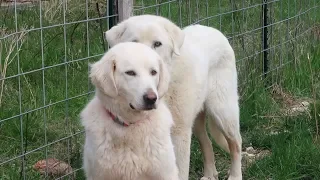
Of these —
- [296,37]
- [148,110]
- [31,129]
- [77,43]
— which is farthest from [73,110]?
[296,37]

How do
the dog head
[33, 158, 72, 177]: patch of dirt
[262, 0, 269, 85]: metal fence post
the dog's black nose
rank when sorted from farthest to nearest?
[262, 0, 269, 85]: metal fence post < [33, 158, 72, 177]: patch of dirt < the dog head < the dog's black nose

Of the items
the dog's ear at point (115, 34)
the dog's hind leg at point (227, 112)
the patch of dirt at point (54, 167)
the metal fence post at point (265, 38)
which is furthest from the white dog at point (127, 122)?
the metal fence post at point (265, 38)

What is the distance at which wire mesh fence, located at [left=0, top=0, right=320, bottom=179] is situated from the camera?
5.05 meters

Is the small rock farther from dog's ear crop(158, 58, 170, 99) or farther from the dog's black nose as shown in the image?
the dog's black nose

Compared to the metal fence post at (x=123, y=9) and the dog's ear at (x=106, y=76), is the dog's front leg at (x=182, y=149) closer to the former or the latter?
the metal fence post at (x=123, y=9)

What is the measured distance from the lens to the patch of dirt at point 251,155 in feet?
17.5

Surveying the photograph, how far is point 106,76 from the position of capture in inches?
149

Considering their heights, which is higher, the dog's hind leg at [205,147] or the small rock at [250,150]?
the dog's hind leg at [205,147]

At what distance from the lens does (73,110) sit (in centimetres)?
589

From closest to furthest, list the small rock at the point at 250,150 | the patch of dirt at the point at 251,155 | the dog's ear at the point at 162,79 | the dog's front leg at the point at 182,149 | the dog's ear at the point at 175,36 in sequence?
the dog's ear at the point at 162,79 < the dog's ear at the point at 175,36 < the dog's front leg at the point at 182,149 < the patch of dirt at the point at 251,155 < the small rock at the point at 250,150

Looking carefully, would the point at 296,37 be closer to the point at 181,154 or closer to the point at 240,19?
the point at 240,19

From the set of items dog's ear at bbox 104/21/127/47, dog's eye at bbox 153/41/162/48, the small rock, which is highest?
dog's ear at bbox 104/21/127/47

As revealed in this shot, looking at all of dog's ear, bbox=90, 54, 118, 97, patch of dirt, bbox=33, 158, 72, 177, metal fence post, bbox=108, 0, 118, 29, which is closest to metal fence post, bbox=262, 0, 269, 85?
metal fence post, bbox=108, 0, 118, 29

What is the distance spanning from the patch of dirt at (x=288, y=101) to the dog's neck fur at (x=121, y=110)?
101 inches
